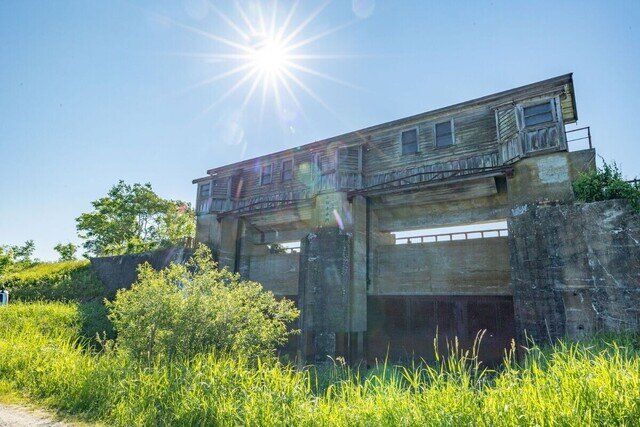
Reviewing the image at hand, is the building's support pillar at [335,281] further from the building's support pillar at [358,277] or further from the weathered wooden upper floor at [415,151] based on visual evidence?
the weathered wooden upper floor at [415,151]

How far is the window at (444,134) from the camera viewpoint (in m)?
16.1

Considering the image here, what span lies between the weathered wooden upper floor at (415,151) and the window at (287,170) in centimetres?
6

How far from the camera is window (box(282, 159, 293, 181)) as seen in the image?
20656 millimetres

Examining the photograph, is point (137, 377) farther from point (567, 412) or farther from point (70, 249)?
point (70, 249)

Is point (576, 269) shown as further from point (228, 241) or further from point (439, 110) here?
point (228, 241)

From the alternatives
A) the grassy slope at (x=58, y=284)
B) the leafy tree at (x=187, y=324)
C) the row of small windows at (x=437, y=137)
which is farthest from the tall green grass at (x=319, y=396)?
the grassy slope at (x=58, y=284)

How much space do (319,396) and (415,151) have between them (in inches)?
547

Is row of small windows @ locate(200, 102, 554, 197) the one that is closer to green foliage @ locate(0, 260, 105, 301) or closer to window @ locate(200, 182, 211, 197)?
window @ locate(200, 182, 211, 197)

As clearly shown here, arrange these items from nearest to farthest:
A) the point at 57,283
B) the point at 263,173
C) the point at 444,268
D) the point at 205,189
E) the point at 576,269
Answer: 1. the point at 576,269
2. the point at 444,268
3. the point at 263,173
4. the point at 205,189
5. the point at 57,283

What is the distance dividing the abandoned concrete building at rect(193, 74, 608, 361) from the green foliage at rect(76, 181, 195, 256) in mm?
22930

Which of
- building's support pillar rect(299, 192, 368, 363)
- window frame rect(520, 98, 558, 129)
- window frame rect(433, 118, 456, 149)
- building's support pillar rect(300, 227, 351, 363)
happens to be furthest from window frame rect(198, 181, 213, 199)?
window frame rect(520, 98, 558, 129)

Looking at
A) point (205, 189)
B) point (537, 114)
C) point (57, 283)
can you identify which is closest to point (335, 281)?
point (537, 114)

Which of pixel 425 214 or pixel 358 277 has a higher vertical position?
pixel 425 214

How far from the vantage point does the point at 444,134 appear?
53.6ft
